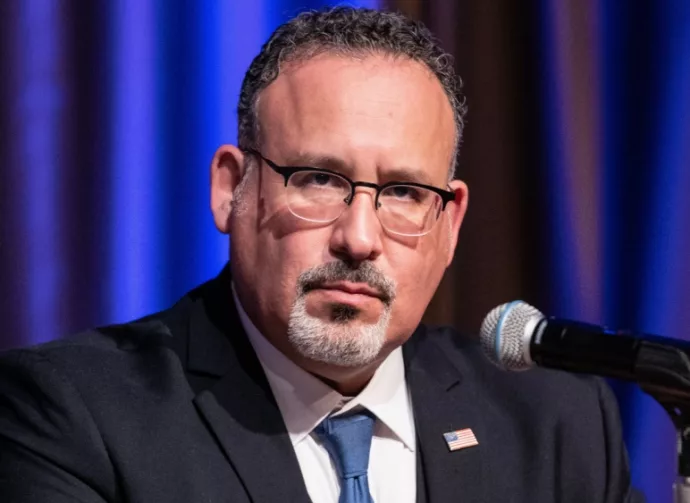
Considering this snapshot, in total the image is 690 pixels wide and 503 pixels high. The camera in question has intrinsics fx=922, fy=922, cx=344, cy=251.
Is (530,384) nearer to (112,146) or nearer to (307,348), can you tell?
(307,348)

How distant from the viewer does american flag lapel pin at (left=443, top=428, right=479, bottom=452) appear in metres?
2.08

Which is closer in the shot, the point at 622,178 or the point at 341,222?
the point at 341,222

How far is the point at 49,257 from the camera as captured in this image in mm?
2473

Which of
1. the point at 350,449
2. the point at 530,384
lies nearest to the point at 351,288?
the point at 350,449

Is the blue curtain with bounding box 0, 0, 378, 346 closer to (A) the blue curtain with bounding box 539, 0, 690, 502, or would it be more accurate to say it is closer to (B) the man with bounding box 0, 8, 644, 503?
(B) the man with bounding box 0, 8, 644, 503

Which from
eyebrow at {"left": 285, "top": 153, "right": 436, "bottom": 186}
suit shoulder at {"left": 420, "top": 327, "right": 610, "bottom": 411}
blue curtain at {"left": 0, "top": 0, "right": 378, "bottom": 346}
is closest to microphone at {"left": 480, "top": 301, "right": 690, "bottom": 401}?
eyebrow at {"left": 285, "top": 153, "right": 436, "bottom": 186}

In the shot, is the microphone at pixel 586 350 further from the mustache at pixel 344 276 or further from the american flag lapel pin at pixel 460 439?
the american flag lapel pin at pixel 460 439

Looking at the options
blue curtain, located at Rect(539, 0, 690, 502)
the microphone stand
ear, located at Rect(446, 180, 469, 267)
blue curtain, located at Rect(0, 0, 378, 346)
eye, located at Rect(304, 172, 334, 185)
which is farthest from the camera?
blue curtain, located at Rect(539, 0, 690, 502)

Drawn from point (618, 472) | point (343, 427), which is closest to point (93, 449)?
point (343, 427)

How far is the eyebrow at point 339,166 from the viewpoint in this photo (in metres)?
1.86

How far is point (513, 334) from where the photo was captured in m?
1.39

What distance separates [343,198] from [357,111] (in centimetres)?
18

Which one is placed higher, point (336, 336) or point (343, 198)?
point (343, 198)

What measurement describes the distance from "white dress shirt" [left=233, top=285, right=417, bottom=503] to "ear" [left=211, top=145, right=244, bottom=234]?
0.20m
